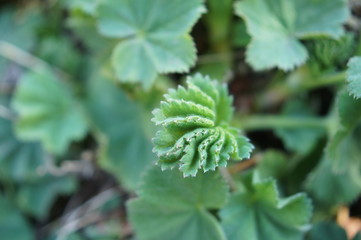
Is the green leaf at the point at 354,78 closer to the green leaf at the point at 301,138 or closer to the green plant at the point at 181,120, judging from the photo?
the green plant at the point at 181,120

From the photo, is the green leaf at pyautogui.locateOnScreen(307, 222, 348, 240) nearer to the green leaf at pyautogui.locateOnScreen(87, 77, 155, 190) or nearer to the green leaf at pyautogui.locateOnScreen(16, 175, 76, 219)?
the green leaf at pyautogui.locateOnScreen(87, 77, 155, 190)

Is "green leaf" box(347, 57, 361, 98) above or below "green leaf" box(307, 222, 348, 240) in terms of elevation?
above

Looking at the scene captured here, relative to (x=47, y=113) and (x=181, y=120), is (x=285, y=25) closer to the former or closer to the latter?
(x=181, y=120)

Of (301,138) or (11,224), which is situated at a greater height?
(11,224)

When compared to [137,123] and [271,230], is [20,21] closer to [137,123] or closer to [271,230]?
[137,123]

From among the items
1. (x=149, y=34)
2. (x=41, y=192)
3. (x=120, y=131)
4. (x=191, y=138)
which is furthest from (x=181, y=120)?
(x=41, y=192)

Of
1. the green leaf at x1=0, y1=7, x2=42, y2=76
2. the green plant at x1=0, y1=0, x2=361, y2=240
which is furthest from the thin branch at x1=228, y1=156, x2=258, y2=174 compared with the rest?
the green leaf at x1=0, y1=7, x2=42, y2=76
